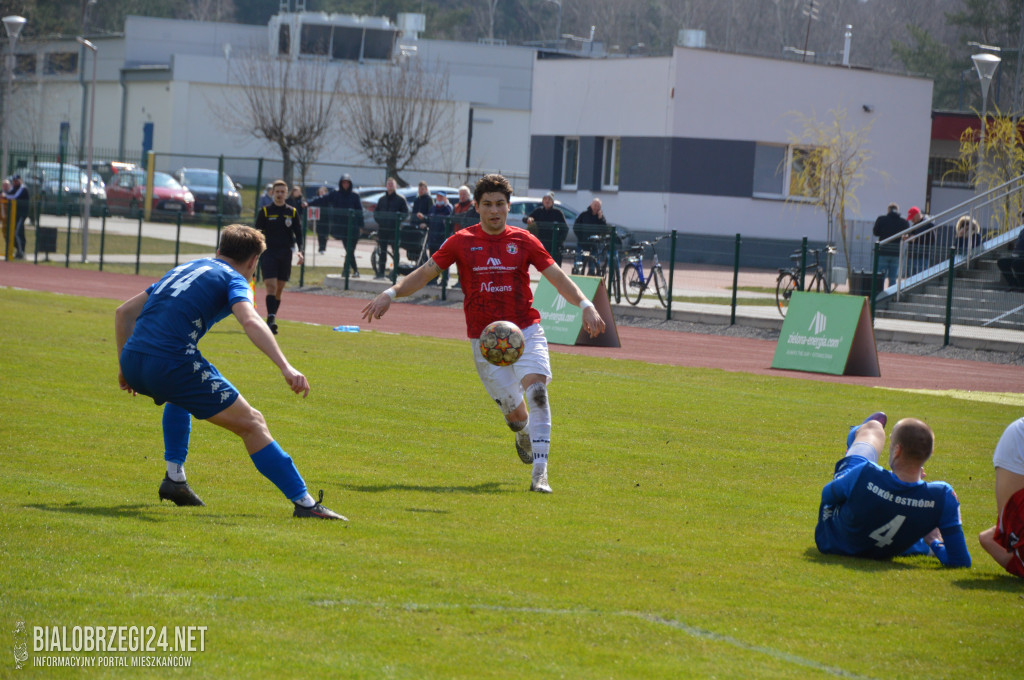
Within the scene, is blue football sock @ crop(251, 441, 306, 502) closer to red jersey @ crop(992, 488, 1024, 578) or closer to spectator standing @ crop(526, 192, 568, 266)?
red jersey @ crop(992, 488, 1024, 578)

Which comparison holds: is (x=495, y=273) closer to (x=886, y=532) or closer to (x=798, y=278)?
(x=886, y=532)

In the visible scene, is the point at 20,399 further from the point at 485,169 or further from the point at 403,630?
the point at 485,169

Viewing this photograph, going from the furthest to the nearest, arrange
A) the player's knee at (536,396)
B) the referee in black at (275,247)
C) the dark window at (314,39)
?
the dark window at (314,39) < the referee in black at (275,247) < the player's knee at (536,396)

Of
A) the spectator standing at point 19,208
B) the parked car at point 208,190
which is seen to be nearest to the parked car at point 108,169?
the parked car at point 208,190

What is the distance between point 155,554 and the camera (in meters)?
6.04

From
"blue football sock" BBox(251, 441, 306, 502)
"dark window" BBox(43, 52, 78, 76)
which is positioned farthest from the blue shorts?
"dark window" BBox(43, 52, 78, 76)

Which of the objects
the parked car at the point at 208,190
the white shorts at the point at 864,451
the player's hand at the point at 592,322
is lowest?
the white shorts at the point at 864,451

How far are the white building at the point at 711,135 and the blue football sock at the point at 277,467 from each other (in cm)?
3495

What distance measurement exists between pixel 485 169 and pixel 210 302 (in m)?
54.5

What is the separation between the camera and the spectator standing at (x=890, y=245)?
86.2ft

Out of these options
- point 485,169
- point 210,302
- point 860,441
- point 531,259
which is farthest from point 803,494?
point 485,169

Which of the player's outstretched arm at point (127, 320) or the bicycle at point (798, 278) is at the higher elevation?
the bicycle at point (798, 278)

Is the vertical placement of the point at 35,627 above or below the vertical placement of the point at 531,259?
below

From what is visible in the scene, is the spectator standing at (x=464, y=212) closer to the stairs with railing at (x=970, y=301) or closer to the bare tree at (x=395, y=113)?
the stairs with railing at (x=970, y=301)
